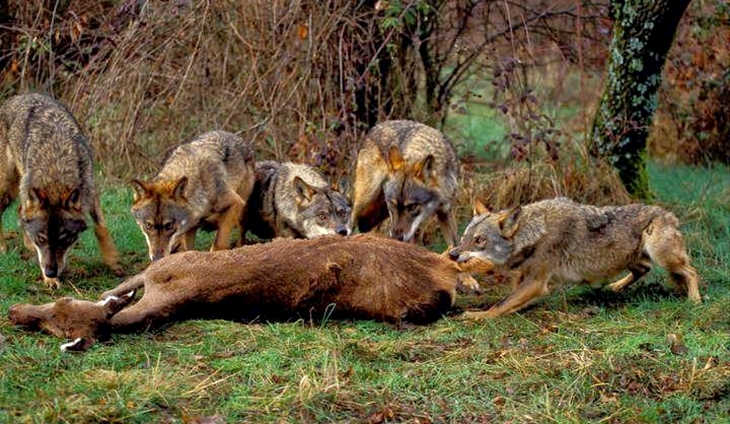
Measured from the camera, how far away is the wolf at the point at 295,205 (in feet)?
31.4

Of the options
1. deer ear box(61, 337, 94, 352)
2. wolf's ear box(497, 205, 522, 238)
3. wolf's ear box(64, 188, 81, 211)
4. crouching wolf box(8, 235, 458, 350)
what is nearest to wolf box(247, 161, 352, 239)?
wolf's ear box(497, 205, 522, 238)

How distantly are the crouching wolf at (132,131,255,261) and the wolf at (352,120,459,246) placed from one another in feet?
3.94

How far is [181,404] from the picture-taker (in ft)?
18.9

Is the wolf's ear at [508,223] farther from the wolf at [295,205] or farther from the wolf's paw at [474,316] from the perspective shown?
the wolf at [295,205]

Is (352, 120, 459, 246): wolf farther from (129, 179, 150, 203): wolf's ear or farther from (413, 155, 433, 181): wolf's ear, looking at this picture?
(129, 179, 150, 203): wolf's ear

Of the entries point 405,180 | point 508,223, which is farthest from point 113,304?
point 405,180

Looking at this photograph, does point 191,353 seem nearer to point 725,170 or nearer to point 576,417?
point 576,417

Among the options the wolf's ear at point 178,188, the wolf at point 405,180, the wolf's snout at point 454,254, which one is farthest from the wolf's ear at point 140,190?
the wolf's snout at point 454,254

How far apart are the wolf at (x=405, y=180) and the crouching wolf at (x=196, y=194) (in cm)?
120

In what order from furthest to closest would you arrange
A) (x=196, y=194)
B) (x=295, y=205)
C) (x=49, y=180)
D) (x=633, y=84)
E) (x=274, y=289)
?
(x=633, y=84)
(x=295, y=205)
(x=196, y=194)
(x=49, y=180)
(x=274, y=289)

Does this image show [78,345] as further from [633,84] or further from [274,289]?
[633,84]

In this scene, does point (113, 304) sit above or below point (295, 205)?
above

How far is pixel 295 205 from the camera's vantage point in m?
9.81

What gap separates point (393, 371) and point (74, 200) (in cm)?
383
